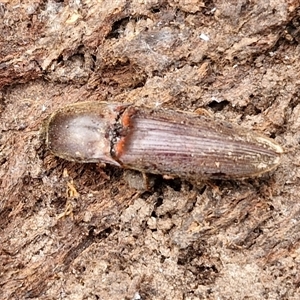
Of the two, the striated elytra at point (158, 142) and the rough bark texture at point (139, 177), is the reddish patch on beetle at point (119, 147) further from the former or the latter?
the rough bark texture at point (139, 177)

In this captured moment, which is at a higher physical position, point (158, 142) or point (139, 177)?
point (158, 142)

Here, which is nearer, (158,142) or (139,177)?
(158,142)

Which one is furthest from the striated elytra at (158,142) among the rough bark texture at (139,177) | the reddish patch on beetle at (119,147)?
the rough bark texture at (139,177)

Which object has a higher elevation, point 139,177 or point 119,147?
point 119,147

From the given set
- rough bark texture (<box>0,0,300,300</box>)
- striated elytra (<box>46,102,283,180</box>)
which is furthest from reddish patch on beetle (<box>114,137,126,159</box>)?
rough bark texture (<box>0,0,300,300</box>)

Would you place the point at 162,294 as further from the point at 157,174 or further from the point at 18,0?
the point at 18,0

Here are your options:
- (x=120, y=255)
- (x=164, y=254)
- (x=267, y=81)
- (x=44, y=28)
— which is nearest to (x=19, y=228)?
(x=120, y=255)
